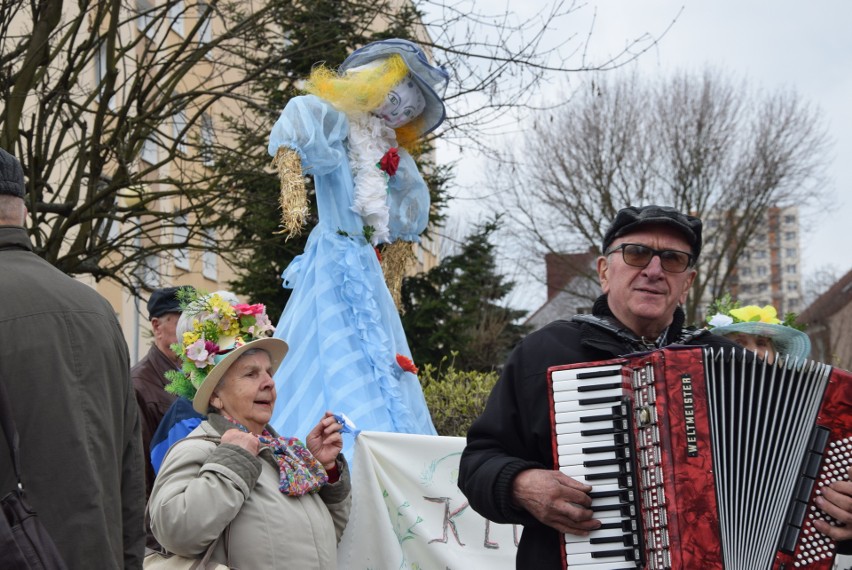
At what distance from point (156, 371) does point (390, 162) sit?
1.83 meters

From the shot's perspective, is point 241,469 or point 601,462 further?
point 241,469

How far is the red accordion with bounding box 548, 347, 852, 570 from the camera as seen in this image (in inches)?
112

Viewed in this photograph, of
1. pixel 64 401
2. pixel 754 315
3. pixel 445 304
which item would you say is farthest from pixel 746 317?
pixel 445 304

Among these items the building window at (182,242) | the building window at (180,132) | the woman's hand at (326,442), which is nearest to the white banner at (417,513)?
the woman's hand at (326,442)

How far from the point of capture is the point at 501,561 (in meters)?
4.75

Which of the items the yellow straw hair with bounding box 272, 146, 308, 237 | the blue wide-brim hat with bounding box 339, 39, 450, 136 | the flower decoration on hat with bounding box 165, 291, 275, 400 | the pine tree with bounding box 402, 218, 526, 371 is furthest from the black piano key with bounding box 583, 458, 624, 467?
the pine tree with bounding box 402, 218, 526, 371

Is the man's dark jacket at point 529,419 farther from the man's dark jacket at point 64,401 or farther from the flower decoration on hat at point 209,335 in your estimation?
the flower decoration on hat at point 209,335

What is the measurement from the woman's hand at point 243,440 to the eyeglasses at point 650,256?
4.58 ft

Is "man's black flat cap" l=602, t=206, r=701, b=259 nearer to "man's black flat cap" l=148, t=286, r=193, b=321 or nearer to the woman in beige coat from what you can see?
the woman in beige coat

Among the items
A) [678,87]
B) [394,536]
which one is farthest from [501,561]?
[678,87]

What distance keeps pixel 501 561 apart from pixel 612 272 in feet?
6.08

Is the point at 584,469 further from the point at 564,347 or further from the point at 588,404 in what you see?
the point at 564,347

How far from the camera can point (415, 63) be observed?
20.7 feet

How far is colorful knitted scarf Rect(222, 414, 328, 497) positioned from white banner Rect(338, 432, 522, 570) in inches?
32.9
